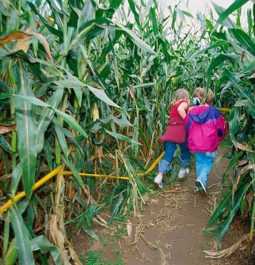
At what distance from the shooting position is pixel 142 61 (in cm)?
331

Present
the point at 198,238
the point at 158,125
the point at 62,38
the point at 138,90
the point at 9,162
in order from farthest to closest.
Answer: the point at 158,125
the point at 138,90
the point at 198,238
the point at 62,38
the point at 9,162

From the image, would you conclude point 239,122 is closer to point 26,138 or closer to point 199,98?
point 199,98

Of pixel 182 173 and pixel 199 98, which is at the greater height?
pixel 199 98

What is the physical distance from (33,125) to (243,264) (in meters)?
1.57

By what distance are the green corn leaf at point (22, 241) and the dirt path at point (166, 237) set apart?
33.6 inches

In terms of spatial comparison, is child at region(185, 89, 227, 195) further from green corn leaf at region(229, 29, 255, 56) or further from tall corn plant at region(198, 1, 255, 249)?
green corn leaf at region(229, 29, 255, 56)

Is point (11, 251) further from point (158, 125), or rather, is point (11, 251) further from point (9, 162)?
point (158, 125)

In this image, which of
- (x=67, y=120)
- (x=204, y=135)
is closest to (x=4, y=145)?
(x=67, y=120)

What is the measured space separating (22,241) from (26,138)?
0.44 m

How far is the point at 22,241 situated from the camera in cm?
139

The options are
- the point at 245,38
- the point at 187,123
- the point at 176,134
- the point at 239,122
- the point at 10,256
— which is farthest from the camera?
the point at 176,134

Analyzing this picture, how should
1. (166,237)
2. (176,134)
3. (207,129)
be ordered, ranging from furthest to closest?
(176,134) < (207,129) < (166,237)

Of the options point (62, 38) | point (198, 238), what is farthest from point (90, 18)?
point (198, 238)

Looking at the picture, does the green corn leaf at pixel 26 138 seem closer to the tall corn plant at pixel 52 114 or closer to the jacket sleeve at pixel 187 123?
the tall corn plant at pixel 52 114
